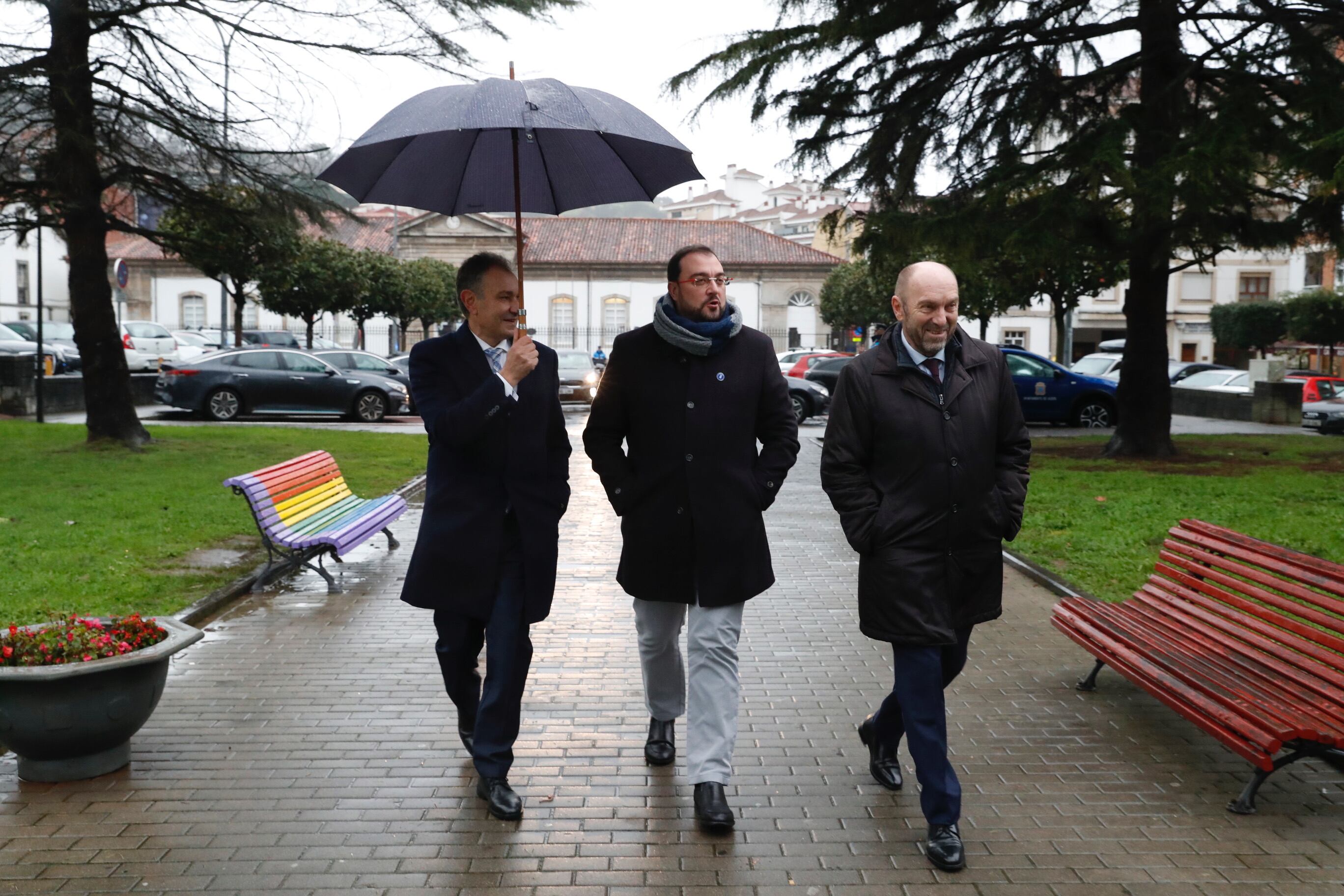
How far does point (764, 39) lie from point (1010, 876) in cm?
1350

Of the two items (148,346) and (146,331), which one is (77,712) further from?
(146,331)

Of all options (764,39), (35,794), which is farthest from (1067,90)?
(35,794)

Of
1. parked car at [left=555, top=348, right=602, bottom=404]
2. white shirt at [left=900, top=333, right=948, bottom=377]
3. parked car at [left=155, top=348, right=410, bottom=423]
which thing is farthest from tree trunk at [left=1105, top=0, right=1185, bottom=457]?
parked car at [left=555, top=348, right=602, bottom=404]

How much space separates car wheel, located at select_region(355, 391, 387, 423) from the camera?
25.1 metres

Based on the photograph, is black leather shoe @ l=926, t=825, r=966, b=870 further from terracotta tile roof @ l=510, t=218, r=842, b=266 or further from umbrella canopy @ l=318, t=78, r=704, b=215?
terracotta tile roof @ l=510, t=218, r=842, b=266

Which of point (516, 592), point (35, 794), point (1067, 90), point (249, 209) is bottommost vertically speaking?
point (35, 794)

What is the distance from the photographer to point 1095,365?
1379 inches

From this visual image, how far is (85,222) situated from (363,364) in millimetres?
13763

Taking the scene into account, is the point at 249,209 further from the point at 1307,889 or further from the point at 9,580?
the point at 1307,889

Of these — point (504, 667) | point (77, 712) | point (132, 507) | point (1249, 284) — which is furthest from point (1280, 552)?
point (1249, 284)

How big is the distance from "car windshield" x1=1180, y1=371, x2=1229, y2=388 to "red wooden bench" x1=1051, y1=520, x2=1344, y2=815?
90.1 feet

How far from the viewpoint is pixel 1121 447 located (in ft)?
54.2

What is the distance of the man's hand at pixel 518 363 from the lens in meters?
4.19

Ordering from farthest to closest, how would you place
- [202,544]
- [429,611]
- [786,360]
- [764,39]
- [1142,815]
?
1. [786,360]
2. [764,39]
3. [202,544]
4. [429,611]
5. [1142,815]
